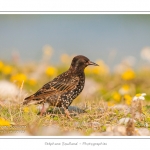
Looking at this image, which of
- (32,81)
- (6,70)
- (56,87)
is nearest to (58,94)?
(56,87)

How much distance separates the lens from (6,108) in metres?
9.46

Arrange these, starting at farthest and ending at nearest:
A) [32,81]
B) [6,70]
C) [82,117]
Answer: [6,70]
[32,81]
[82,117]

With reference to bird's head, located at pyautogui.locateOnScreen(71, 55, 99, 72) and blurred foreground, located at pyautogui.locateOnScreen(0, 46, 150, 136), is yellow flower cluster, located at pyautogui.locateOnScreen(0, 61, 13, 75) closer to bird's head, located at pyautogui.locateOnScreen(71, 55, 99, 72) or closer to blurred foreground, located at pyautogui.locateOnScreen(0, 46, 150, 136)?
blurred foreground, located at pyautogui.locateOnScreen(0, 46, 150, 136)

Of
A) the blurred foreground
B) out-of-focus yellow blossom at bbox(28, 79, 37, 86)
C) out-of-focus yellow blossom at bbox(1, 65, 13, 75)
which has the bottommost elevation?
the blurred foreground

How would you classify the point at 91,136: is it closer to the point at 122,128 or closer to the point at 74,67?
the point at 122,128

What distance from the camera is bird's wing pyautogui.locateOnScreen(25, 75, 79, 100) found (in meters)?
9.24

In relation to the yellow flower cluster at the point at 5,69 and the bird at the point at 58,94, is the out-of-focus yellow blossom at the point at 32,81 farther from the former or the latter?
the bird at the point at 58,94

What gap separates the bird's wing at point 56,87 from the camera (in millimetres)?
9242

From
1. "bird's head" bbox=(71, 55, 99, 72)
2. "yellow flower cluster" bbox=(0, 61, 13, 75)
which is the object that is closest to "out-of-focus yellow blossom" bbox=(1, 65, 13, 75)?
"yellow flower cluster" bbox=(0, 61, 13, 75)

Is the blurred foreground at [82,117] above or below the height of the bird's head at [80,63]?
below

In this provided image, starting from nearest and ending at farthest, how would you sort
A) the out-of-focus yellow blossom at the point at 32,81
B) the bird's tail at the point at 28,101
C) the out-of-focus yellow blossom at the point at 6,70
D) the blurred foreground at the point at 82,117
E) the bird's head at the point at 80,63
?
1. the blurred foreground at the point at 82,117
2. the bird's tail at the point at 28,101
3. the bird's head at the point at 80,63
4. the out-of-focus yellow blossom at the point at 32,81
5. the out-of-focus yellow blossom at the point at 6,70

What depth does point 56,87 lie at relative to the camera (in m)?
9.34

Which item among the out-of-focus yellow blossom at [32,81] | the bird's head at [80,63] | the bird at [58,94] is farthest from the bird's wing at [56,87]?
the out-of-focus yellow blossom at [32,81]

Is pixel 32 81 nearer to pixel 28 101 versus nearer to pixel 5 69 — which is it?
pixel 5 69
